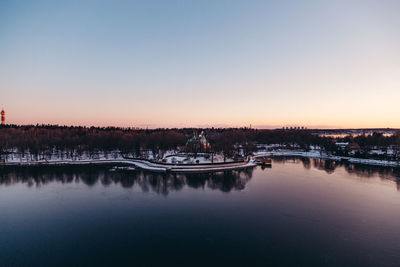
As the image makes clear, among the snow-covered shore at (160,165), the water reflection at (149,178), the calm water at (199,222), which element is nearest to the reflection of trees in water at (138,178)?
the water reflection at (149,178)

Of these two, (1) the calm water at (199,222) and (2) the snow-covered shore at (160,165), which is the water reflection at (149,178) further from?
(2) the snow-covered shore at (160,165)

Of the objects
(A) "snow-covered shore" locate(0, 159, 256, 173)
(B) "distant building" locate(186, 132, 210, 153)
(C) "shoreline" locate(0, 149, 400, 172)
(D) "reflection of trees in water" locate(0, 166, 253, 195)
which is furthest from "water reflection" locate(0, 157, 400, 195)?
(B) "distant building" locate(186, 132, 210, 153)

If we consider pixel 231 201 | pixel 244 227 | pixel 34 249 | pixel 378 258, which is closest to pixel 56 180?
pixel 34 249

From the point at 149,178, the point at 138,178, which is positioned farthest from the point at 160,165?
the point at 138,178

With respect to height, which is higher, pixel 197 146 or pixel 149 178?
pixel 197 146

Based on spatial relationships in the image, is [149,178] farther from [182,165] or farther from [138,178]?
[182,165]

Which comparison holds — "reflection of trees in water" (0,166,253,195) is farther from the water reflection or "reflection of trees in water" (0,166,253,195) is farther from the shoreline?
the shoreline

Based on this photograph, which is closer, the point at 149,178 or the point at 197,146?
the point at 149,178
